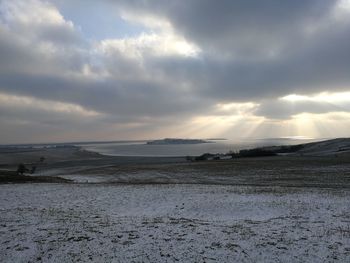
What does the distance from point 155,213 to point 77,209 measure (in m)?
3.52

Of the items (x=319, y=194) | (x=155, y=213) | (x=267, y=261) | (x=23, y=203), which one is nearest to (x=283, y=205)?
(x=319, y=194)

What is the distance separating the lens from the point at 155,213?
48.3ft

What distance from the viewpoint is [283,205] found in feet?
51.4

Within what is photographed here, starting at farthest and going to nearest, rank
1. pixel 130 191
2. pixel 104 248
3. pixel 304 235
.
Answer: pixel 130 191 → pixel 304 235 → pixel 104 248

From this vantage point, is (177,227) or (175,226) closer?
(177,227)

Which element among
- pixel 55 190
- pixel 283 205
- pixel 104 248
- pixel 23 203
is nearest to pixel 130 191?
pixel 55 190

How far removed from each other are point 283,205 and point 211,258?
7.41 meters

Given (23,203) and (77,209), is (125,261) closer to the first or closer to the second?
(77,209)

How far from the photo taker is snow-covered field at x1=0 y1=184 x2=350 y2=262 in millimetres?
9625

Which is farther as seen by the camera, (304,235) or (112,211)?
(112,211)

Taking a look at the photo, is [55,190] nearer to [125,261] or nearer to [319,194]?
[125,261]

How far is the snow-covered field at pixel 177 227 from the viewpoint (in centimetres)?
962

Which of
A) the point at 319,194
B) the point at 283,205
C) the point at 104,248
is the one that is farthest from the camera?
the point at 319,194

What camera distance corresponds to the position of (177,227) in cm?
1178
